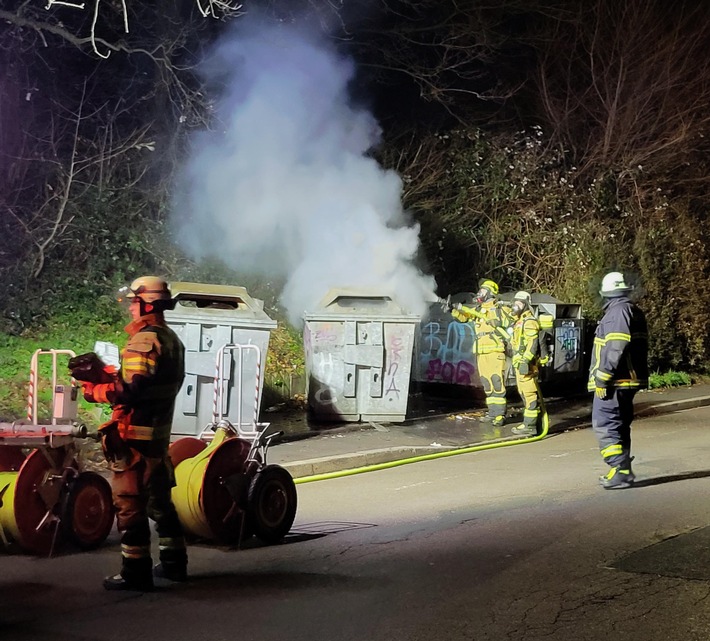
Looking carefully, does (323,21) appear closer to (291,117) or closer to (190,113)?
(291,117)

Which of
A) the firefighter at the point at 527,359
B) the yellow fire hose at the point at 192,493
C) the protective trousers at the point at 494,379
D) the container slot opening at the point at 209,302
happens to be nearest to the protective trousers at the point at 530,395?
the firefighter at the point at 527,359

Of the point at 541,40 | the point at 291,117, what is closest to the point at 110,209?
the point at 291,117

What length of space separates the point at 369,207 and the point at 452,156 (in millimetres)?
4232

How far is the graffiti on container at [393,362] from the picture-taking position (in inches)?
432

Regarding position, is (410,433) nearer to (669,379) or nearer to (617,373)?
(617,373)

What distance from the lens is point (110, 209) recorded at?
44.5 feet

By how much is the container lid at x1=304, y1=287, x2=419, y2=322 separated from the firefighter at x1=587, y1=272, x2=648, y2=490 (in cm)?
375

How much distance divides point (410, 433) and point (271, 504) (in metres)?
5.06

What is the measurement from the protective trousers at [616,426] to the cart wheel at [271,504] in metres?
2.92

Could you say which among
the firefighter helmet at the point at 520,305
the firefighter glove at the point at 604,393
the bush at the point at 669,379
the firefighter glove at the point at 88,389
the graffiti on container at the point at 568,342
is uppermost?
the firefighter helmet at the point at 520,305

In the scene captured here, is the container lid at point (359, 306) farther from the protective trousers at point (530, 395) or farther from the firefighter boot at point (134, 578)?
the firefighter boot at point (134, 578)

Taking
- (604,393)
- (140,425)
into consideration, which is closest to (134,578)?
(140,425)

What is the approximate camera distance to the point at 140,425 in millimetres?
4746

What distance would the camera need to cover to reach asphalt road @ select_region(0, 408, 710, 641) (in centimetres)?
425
